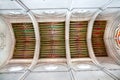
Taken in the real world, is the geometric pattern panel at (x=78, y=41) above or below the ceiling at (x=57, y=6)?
below

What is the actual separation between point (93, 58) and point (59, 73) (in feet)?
11.8

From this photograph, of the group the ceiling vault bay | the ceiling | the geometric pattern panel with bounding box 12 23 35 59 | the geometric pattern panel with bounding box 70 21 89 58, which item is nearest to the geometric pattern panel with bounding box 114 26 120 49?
the ceiling vault bay

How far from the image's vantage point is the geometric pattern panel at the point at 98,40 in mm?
12963

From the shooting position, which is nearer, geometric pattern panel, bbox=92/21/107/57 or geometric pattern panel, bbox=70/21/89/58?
geometric pattern panel, bbox=92/21/107/57

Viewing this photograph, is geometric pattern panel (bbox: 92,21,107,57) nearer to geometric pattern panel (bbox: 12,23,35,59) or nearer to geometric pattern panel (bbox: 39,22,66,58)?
geometric pattern panel (bbox: 39,22,66,58)

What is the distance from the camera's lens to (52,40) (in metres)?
13.4

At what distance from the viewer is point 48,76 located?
957 cm

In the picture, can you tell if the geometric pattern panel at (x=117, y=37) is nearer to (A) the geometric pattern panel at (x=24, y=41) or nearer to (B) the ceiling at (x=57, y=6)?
(B) the ceiling at (x=57, y=6)

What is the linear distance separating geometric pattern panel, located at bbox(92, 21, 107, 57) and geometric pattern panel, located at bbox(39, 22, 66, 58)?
2.67 m

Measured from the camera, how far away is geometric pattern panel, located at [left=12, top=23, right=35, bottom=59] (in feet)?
42.0

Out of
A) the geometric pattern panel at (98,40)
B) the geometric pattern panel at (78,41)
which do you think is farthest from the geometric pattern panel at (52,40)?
the geometric pattern panel at (98,40)

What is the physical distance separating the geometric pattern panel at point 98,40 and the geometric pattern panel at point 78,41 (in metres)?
0.77

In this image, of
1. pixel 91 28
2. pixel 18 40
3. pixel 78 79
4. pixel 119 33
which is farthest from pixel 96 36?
pixel 18 40

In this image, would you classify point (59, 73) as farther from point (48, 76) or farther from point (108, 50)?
point (108, 50)
